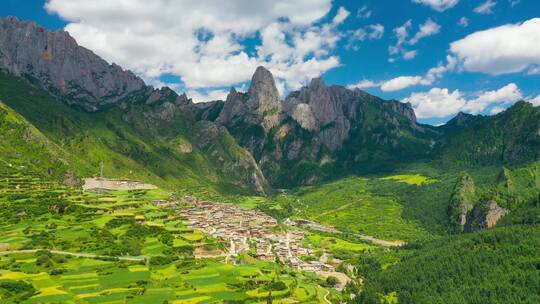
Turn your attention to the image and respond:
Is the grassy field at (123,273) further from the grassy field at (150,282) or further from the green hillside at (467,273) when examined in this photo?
the green hillside at (467,273)

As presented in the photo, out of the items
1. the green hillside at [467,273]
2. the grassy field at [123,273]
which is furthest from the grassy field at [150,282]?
the green hillside at [467,273]

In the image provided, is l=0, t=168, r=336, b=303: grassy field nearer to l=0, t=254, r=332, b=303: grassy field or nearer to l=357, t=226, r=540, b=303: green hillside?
l=0, t=254, r=332, b=303: grassy field

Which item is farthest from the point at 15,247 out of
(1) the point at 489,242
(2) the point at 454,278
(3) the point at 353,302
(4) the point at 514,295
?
(1) the point at 489,242

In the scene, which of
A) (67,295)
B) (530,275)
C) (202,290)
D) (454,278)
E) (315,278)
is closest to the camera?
(67,295)

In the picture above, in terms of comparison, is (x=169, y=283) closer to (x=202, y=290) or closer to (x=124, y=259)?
(x=202, y=290)

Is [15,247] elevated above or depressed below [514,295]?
above

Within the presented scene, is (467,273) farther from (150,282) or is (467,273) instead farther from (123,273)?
(123,273)

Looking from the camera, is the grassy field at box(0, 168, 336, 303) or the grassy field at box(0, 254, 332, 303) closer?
the grassy field at box(0, 254, 332, 303)

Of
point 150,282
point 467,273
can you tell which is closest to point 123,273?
point 150,282

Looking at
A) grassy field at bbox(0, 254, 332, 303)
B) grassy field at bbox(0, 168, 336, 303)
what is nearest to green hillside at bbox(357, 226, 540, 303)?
grassy field at bbox(0, 254, 332, 303)

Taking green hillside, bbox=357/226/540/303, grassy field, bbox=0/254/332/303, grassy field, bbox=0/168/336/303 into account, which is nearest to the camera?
grassy field, bbox=0/254/332/303

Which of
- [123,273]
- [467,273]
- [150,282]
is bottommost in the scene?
[467,273]
